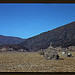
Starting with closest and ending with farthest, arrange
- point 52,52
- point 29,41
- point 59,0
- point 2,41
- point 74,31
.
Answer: point 59,0 → point 52,52 → point 74,31 → point 2,41 → point 29,41

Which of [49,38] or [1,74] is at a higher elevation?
[49,38]

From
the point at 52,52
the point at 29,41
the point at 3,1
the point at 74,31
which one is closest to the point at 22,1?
the point at 3,1

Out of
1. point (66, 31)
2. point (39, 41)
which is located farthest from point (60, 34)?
point (39, 41)

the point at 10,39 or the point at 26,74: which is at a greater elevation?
the point at 10,39

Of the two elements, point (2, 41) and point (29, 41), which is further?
point (29, 41)

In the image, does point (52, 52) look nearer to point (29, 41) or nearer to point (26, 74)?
point (26, 74)

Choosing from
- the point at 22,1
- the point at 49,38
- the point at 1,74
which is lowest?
the point at 1,74

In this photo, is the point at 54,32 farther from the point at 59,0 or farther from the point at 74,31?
the point at 59,0

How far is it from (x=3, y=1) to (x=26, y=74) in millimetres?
764

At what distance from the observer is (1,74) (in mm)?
1386

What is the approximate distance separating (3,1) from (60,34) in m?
34.5

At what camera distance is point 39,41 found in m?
37.8

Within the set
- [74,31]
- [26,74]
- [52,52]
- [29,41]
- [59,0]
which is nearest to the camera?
[59,0]

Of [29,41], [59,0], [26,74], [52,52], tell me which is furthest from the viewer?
[29,41]
